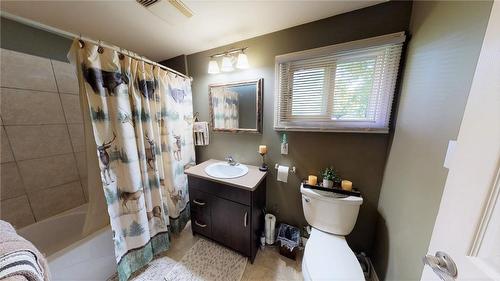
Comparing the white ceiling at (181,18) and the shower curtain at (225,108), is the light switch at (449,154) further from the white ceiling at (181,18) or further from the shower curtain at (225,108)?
the shower curtain at (225,108)

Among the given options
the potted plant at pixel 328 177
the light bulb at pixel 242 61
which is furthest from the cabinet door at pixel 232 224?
the light bulb at pixel 242 61

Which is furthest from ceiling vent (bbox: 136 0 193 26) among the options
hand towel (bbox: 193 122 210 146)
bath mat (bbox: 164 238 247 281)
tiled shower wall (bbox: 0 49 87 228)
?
bath mat (bbox: 164 238 247 281)

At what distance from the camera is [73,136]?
5.33ft

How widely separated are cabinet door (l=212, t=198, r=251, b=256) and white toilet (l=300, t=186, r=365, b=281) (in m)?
0.53

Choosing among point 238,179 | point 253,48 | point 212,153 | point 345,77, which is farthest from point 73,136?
point 345,77

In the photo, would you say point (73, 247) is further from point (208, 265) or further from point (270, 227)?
point (270, 227)

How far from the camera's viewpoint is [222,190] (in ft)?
4.59

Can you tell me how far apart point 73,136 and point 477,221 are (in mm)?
2762

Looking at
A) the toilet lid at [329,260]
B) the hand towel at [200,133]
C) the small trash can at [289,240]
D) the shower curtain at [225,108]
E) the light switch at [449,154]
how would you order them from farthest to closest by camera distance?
the hand towel at [200,133], the shower curtain at [225,108], the small trash can at [289,240], the toilet lid at [329,260], the light switch at [449,154]

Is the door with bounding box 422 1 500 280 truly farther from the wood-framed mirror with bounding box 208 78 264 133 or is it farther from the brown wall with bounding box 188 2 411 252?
the wood-framed mirror with bounding box 208 78 264 133

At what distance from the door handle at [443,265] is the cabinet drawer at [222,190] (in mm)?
983

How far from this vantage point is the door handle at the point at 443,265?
432 millimetres

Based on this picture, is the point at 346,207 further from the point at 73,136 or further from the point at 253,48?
the point at 73,136

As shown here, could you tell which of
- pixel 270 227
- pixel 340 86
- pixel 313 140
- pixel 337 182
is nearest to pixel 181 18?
pixel 340 86
